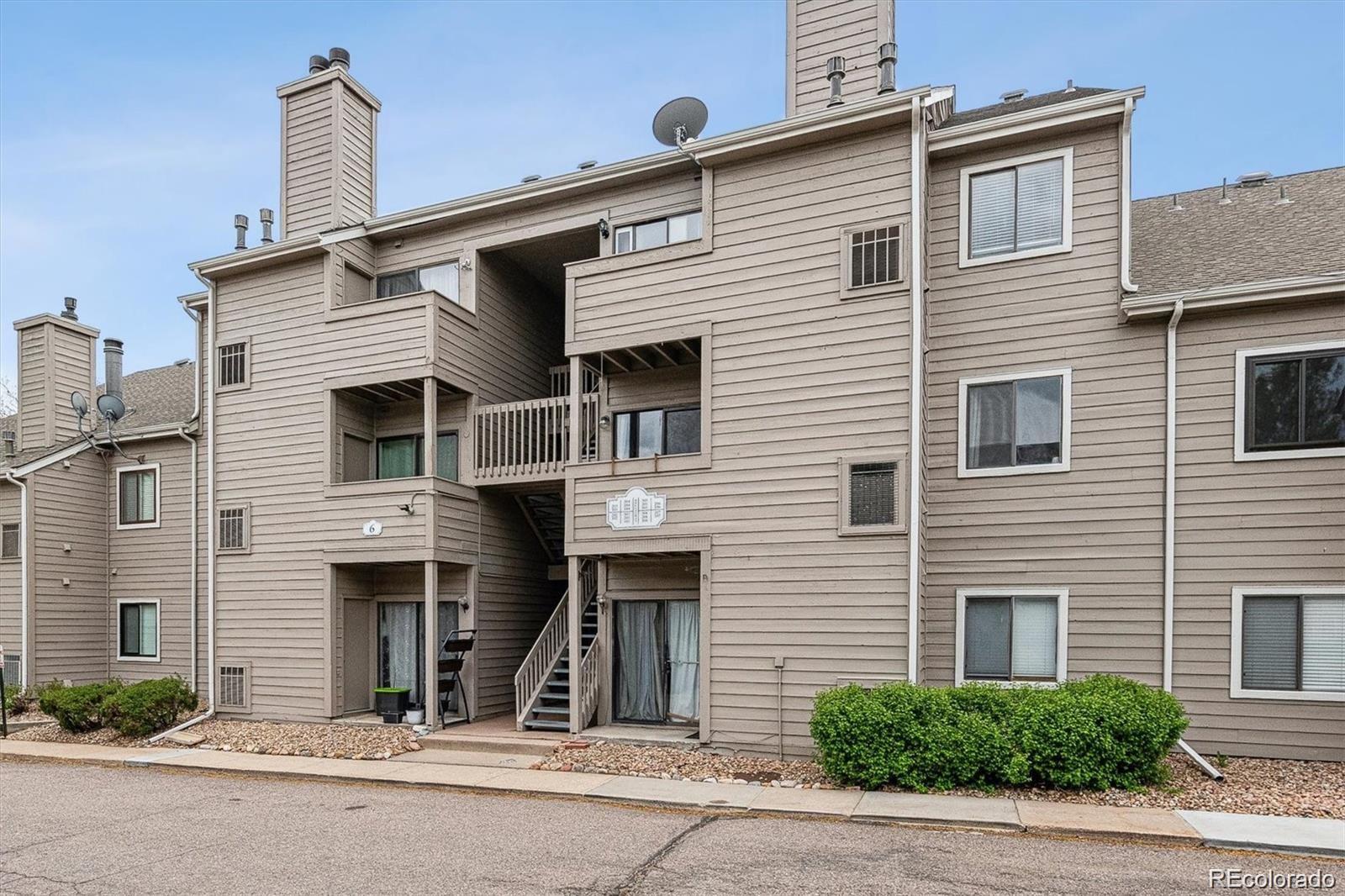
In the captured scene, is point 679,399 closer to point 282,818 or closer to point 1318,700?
point 282,818

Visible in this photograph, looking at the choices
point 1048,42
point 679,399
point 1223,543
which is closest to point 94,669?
point 679,399

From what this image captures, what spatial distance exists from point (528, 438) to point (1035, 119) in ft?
28.1

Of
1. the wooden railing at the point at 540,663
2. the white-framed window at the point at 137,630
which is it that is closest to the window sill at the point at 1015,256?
the wooden railing at the point at 540,663

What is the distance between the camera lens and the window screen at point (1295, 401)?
9.18m

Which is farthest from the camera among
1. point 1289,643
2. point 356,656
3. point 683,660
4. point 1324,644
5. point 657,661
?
point 356,656

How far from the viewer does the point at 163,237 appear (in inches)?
1305

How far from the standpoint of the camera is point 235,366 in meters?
14.5

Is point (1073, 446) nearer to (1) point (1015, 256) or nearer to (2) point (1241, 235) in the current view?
(1) point (1015, 256)

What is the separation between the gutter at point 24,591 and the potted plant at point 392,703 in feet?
24.1

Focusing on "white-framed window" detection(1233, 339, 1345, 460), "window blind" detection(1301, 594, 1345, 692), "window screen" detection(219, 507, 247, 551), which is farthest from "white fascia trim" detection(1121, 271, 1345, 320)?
"window screen" detection(219, 507, 247, 551)

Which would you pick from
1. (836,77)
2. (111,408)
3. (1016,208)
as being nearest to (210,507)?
(111,408)

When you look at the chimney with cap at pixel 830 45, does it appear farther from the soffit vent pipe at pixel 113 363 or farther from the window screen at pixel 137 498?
the soffit vent pipe at pixel 113 363

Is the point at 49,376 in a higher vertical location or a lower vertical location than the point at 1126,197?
lower

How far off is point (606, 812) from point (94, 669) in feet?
43.3
